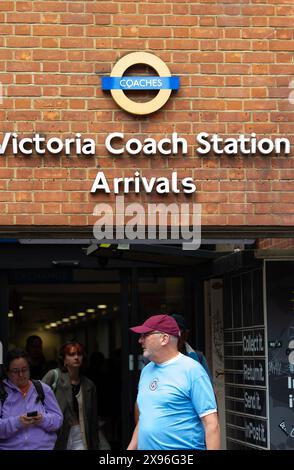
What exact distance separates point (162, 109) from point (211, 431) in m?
3.35

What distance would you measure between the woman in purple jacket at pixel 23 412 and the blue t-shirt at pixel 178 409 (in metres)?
2.25

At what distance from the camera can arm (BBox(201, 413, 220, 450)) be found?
21.3 ft

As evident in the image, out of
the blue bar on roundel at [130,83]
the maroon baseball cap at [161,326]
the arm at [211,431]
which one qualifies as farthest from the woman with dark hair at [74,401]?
the arm at [211,431]

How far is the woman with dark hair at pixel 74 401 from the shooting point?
32.7 ft

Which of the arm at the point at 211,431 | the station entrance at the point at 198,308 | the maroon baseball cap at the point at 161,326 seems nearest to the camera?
the arm at the point at 211,431

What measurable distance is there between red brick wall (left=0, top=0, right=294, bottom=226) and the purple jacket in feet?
4.95

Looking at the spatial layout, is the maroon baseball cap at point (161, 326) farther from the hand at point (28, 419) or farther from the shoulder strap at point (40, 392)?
the shoulder strap at point (40, 392)

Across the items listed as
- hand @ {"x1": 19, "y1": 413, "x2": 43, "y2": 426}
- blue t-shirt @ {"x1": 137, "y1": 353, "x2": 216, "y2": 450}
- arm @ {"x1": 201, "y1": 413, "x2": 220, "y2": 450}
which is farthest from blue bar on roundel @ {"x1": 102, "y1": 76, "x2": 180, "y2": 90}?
arm @ {"x1": 201, "y1": 413, "x2": 220, "y2": 450}

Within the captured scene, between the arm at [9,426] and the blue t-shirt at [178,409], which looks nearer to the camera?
the blue t-shirt at [178,409]

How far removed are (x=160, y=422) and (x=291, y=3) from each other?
428cm

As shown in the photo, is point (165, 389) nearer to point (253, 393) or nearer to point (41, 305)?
point (253, 393)

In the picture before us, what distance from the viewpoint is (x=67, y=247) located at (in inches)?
444

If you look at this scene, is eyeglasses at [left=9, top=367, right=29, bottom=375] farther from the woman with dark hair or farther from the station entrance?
Result: the station entrance

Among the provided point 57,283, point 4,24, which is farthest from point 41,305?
point 4,24
